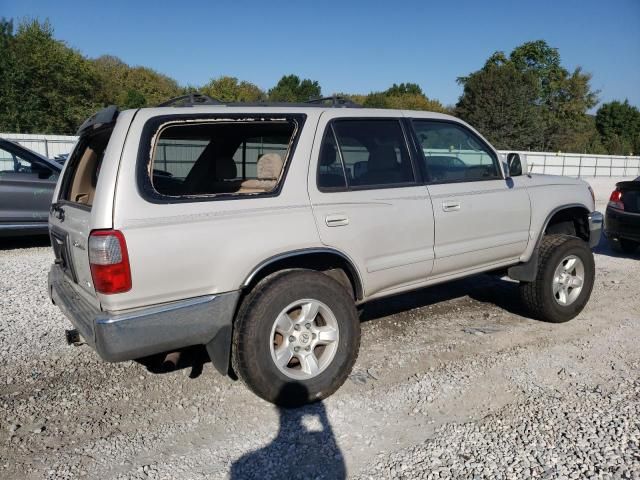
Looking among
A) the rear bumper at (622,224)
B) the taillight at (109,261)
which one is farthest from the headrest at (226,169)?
the rear bumper at (622,224)

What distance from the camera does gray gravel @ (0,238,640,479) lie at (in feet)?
8.87

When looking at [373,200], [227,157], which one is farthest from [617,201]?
[227,157]

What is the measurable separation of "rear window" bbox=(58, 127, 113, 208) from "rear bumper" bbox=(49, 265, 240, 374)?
1.01 metres

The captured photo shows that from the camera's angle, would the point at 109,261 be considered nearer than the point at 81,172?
Yes

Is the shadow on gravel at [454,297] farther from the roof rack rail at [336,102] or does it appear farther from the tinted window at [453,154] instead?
the roof rack rail at [336,102]

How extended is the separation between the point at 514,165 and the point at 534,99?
172 feet

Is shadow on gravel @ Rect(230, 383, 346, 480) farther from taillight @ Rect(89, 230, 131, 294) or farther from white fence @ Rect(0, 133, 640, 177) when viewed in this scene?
white fence @ Rect(0, 133, 640, 177)

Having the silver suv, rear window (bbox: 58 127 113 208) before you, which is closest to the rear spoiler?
the silver suv

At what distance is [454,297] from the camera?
18.7ft

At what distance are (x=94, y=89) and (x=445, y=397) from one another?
1670 inches

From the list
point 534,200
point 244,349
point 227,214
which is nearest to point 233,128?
point 227,214

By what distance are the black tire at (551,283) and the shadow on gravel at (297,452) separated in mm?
2518

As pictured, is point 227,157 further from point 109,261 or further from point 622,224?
point 622,224

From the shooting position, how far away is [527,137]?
160 feet
